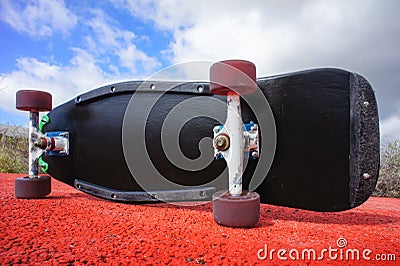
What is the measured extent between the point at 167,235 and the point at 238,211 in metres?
0.29

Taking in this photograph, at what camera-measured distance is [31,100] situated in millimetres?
1825

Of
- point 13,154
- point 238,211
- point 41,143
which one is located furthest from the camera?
point 13,154

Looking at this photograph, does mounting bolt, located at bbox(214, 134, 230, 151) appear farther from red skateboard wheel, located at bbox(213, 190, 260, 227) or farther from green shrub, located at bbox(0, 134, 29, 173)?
green shrub, located at bbox(0, 134, 29, 173)

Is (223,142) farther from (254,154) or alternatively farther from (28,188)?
(28,188)

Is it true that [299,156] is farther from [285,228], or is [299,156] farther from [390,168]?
[390,168]

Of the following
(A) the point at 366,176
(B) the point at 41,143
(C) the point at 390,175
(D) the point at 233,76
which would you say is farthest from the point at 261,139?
(C) the point at 390,175

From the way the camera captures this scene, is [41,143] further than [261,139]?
Yes

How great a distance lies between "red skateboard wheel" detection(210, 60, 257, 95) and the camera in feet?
3.87

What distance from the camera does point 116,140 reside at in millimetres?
1720

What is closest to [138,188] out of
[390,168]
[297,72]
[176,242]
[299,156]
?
[176,242]

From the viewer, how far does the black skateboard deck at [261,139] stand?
1.17m

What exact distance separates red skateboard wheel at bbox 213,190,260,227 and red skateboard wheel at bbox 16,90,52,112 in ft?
4.47

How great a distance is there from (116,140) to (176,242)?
0.95 metres

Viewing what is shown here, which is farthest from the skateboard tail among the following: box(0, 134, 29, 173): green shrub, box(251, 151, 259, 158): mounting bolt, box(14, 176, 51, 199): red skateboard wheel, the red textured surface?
box(0, 134, 29, 173): green shrub
